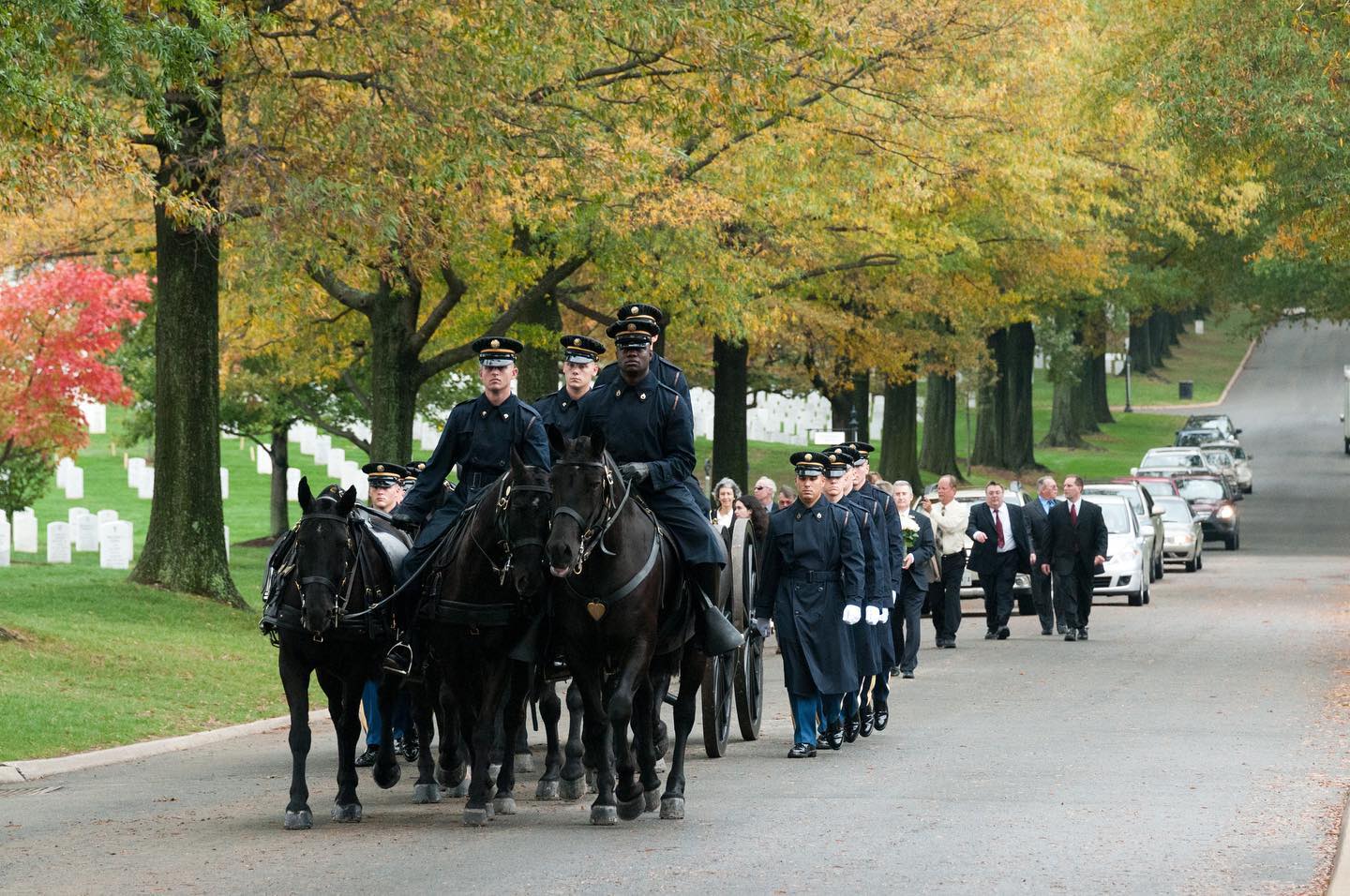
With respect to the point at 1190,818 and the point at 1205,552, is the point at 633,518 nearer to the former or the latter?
the point at 1190,818

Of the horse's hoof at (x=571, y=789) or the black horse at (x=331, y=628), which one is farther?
the horse's hoof at (x=571, y=789)

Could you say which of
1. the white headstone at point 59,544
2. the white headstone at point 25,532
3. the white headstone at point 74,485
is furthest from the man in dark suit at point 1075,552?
the white headstone at point 74,485

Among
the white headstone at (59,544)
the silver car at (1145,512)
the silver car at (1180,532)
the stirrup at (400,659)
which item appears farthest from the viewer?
the silver car at (1180,532)

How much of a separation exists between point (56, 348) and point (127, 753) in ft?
60.9

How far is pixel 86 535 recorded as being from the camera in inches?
1438

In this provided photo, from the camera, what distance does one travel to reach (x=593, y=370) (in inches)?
480

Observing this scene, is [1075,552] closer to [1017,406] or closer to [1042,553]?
[1042,553]

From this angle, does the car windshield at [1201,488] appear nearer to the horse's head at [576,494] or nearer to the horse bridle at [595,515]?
the horse bridle at [595,515]

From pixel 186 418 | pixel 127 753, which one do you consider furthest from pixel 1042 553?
pixel 127 753

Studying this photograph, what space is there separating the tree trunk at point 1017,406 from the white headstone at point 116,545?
1331 inches

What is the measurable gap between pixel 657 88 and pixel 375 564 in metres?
Answer: 14.3

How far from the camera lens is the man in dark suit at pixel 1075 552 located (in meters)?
24.3

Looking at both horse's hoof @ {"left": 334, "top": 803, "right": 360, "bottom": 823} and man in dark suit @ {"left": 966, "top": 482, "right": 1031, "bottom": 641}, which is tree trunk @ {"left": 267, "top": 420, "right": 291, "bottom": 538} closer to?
man in dark suit @ {"left": 966, "top": 482, "right": 1031, "bottom": 641}

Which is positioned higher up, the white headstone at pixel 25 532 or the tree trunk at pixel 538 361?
the tree trunk at pixel 538 361
